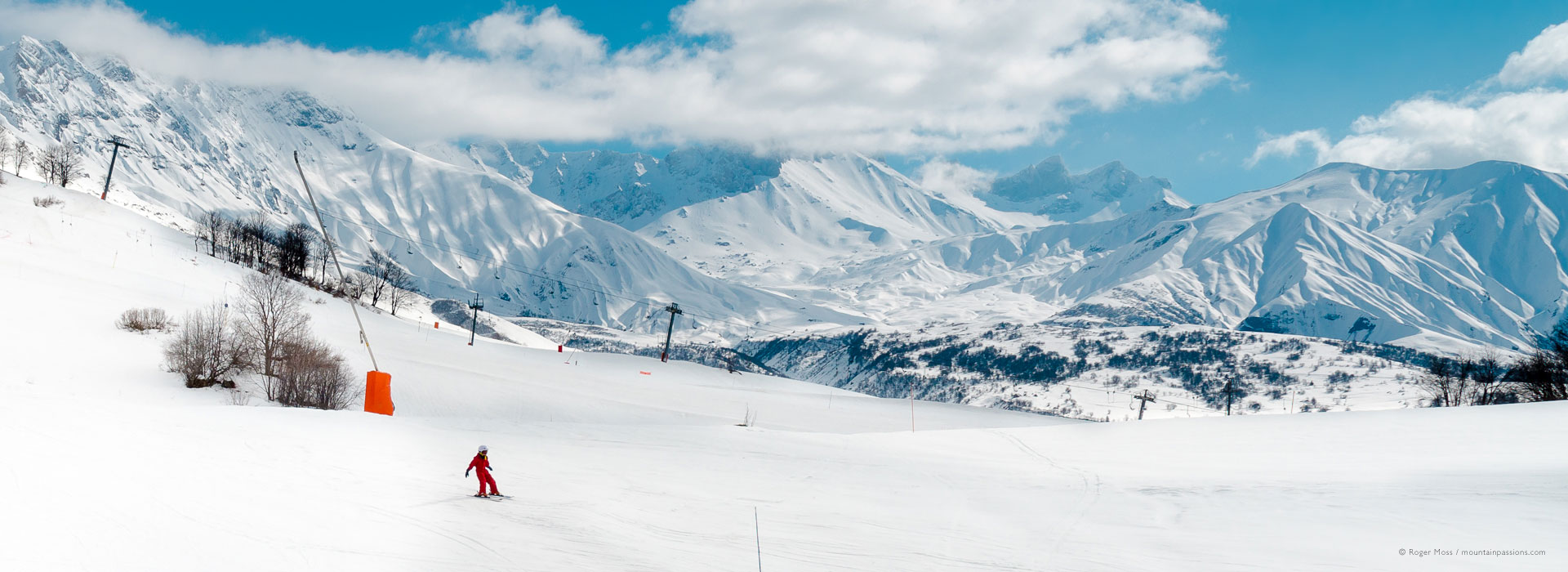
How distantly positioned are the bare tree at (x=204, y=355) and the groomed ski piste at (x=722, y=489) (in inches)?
30.1

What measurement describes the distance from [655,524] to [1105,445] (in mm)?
19858

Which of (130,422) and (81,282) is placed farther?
(81,282)

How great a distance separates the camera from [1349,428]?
2728 centimetres

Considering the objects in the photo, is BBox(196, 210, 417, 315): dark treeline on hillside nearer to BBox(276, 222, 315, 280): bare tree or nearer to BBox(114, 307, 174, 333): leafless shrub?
BBox(276, 222, 315, 280): bare tree

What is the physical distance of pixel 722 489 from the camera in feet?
64.9

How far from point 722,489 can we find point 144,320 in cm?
3508

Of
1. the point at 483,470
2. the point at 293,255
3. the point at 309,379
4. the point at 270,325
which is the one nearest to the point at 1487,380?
the point at 483,470

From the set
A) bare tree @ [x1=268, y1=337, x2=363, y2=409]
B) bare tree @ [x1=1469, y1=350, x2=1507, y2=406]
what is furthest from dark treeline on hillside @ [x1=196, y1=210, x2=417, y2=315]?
bare tree @ [x1=1469, y1=350, x2=1507, y2=406]

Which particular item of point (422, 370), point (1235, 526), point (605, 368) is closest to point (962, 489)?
point (1235, 526)

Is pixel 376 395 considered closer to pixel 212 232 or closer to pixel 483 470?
pixel 483 470

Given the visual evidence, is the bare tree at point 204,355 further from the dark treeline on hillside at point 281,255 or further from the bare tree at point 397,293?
the bare tree at point 397,293

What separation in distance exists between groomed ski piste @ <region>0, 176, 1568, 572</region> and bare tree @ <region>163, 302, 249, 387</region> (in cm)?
76

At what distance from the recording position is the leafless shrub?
38.2 metres

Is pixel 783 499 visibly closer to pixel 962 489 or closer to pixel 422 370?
pixel 962 489
